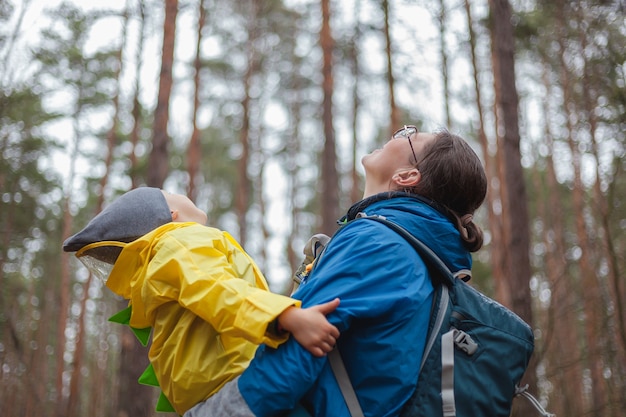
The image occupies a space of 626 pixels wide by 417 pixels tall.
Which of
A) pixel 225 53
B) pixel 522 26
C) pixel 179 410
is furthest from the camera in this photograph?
pixel 225 53

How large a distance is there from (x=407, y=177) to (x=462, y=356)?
0.75 m

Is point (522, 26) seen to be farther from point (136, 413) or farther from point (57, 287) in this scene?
point (57, 287)

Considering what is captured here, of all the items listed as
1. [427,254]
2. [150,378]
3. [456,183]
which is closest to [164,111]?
[150,378]

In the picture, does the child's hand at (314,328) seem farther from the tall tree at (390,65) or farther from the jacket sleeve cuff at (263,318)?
the tall tree at (390,65)

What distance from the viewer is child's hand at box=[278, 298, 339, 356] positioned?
5.56 ft

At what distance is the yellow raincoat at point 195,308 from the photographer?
1.81 m

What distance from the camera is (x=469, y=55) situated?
A: 50.3ft

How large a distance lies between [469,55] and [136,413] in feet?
37.4

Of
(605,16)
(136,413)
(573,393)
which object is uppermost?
(605,16)

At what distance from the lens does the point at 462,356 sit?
1.83 m

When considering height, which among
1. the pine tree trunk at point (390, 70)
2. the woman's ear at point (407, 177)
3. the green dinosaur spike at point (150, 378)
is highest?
the pine tree trunk at point (390, 70)

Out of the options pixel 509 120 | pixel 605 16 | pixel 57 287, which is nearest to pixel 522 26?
pixel 605 16

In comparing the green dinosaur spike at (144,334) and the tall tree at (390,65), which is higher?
the tall tree at (390,65)

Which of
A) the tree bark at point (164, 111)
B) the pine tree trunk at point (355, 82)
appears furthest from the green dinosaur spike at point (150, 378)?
the pine tree trunk at point (355, 82)
